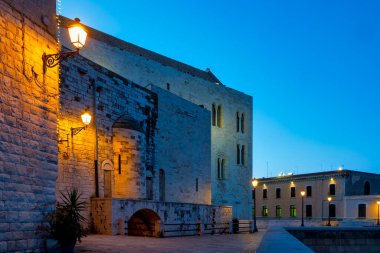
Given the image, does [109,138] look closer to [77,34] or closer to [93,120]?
[93,120]

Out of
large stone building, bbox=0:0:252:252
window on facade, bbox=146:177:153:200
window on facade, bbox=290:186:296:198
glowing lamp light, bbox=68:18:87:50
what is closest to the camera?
large stone building, bbox=0:0:252:252

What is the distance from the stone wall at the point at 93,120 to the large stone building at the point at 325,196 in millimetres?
31319

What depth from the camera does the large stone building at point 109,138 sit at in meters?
8.84

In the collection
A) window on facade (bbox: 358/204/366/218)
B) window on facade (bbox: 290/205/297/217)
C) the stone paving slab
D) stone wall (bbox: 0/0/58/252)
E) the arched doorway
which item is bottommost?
window on facade (bbox: 290/205/297/217)

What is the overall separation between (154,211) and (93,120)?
16.5ft

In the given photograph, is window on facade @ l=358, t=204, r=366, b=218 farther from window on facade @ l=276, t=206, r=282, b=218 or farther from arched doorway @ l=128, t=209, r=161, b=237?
arched doorway @ l=128, t=209, r=161, b=237

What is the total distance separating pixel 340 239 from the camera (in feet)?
70.0

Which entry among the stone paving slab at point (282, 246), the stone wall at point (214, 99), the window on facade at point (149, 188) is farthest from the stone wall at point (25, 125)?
the stone wall at point (214, 99)

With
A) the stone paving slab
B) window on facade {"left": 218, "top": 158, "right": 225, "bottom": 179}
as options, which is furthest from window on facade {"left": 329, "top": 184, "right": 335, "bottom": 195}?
the stone paving slab

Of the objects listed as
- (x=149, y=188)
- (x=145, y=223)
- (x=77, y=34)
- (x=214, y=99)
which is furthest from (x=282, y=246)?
(x=214, y=99)

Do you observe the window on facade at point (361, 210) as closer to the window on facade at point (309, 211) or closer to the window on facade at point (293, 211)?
the window on facade at point (309, 211)

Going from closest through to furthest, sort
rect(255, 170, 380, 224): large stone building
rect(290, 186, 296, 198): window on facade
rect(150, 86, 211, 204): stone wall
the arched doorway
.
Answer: the arched doorway
rect(150, 86, 211, 204): stone wall
rect(255, 170, 380, 224): large stone building
rect(290, 186, 296, 198): window on facade

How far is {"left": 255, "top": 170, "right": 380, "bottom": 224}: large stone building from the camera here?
48031mm

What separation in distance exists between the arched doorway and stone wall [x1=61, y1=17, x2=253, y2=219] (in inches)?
510
